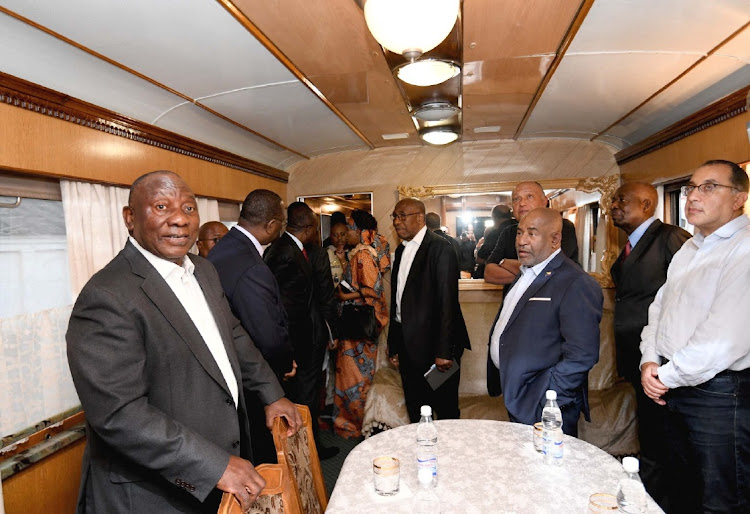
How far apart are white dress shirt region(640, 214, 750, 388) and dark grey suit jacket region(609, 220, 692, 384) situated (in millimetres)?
752

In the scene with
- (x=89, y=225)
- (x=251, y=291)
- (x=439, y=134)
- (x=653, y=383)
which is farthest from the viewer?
(x=439, y=134)

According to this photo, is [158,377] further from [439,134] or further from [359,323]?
[439,134]

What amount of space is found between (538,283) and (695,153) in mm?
2143

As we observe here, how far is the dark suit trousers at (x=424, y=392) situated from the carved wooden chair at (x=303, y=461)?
1708mm

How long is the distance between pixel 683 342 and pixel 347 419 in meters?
2.96

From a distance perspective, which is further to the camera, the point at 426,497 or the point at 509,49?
the point at 509,49

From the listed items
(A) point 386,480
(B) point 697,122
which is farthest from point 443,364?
(B) point 697,122

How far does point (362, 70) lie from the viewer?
9.49 feet

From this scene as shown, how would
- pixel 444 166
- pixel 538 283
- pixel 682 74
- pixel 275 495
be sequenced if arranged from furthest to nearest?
pixel 444 166
pixel 682 74
pixel 538 283
pixel 275 495

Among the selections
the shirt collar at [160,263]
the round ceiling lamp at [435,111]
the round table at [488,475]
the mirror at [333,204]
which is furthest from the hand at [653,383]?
the mirror at [333,204]

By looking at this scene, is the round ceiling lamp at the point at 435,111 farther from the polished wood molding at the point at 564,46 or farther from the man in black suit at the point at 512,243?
the man in black suit at the point at 512,243

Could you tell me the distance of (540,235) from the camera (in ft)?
7.73

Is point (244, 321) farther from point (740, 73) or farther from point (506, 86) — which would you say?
point (740, 73)

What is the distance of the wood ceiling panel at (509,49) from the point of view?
2.15 m
